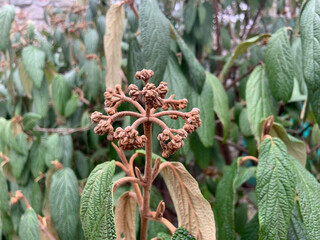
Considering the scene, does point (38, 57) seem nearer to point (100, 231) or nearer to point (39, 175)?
point (39, 175)

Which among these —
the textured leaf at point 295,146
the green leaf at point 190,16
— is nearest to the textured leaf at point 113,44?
the textured leaf at point 295,146

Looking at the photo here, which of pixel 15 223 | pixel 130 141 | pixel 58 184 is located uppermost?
pixel 130 141

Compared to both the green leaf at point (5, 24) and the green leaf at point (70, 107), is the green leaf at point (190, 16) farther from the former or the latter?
the green leaf at point (5, 24)

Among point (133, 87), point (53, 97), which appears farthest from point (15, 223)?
point (133, 87)

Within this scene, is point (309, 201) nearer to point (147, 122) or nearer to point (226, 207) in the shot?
point (226, 207)

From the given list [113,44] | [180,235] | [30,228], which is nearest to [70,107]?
[113,44]
